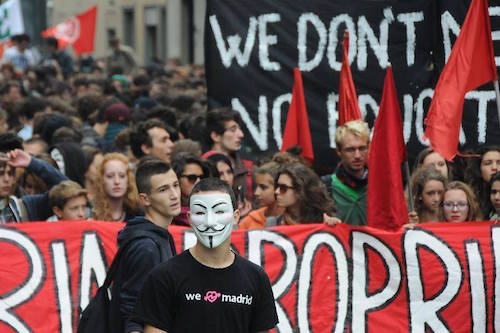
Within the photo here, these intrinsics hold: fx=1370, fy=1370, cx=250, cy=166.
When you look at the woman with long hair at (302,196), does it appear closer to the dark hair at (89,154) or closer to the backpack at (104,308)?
the dark hair at (89,154)

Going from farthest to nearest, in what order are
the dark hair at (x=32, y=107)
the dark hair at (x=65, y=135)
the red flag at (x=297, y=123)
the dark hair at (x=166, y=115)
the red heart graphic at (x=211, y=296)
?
the dark hair at (x=32, y=107) < the dark hair at (x=166, y=115) < the dark hair at (x=65, y=135) < the red flag at (x=297, y=123) < the red heart graphic at (x=211, y=296)

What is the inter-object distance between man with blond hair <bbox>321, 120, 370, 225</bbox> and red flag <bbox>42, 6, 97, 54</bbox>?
1497 cm

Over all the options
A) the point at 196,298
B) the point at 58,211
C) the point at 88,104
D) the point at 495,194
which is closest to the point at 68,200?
the point at 58,211

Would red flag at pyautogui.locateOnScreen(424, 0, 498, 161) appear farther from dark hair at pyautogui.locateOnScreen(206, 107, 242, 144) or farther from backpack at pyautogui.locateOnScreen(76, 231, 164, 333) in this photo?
backpack at pyautogui.locateOnScreen(76, 231, 164, 333)

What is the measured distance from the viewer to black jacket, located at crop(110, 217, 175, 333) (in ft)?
19.1

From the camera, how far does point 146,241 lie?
5914mm

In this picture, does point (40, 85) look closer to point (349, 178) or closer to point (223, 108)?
point (223, 108)

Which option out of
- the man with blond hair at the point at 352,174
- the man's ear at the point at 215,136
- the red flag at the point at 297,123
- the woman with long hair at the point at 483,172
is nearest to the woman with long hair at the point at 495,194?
the woman with long hair at the point at 483,172

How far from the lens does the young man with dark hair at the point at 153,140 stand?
10062mm

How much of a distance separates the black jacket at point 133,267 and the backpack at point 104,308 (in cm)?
2

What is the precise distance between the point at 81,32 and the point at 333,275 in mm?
16268

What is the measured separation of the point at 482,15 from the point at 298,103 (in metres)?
1.78

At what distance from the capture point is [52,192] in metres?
8.17

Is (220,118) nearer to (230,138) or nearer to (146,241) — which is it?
(230,138)
